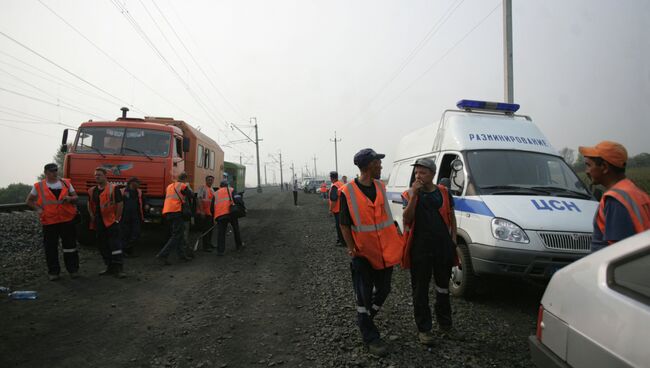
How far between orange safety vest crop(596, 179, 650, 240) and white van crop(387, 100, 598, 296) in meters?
1.74

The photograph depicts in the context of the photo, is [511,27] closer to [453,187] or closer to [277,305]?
[453,187]

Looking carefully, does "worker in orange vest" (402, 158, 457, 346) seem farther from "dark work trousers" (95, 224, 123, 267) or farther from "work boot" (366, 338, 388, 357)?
"dark work trousers" (95, 224, 123, 267)

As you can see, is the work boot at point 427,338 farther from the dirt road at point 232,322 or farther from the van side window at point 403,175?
the van side window at point 403,175

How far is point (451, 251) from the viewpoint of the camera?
142 inches

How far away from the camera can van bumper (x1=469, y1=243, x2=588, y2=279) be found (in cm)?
389

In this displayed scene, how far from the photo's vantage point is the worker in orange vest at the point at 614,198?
2.18 metres

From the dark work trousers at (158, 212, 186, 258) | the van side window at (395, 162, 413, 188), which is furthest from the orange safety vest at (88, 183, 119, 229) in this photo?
the van side window at (395, 162, 413, 188)

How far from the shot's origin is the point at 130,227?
25.2ft

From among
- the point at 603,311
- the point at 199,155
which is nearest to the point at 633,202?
the point at 603,311

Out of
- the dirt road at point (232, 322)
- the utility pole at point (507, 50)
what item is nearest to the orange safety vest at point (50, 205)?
the dirt road at point (232, 322)

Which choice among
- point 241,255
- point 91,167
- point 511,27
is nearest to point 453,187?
point 241,255

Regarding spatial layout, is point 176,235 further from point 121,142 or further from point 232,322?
point 232,322

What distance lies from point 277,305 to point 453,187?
3.10 m

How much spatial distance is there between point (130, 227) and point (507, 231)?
735 cm
